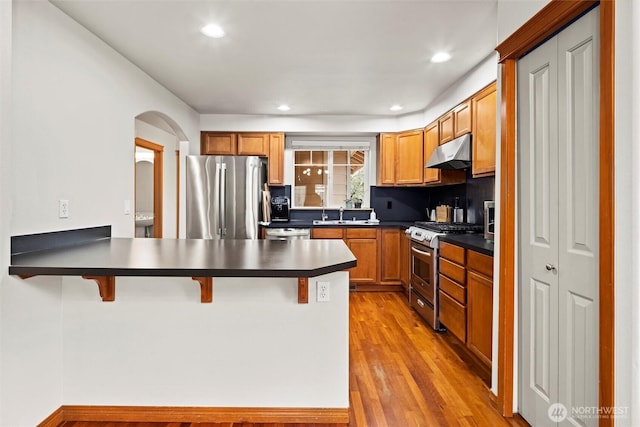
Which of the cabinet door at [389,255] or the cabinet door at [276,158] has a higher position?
the cabinet door at [276,158]

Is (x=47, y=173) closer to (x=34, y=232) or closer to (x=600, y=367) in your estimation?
(x=34, y=232)

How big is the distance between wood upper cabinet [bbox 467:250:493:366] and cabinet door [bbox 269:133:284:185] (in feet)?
9.72

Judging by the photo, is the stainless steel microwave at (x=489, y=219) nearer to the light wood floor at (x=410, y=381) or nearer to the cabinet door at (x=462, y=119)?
the cabinet door at (x=462, y=119)

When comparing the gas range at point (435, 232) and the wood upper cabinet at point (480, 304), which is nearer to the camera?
the wood upper cabinet at point (480, 304)

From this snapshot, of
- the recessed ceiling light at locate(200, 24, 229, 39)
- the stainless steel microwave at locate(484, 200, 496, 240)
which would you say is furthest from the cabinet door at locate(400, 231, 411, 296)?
the recessed ceiling light at locate(200, 24, 229, 39)

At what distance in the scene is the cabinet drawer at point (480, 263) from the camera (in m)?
2.33

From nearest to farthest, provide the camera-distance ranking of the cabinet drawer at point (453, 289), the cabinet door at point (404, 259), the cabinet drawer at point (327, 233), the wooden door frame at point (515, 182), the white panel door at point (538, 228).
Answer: the wooden door frame at point (515, 182)
the white panel door at point (538, 228)
the cabinet drawer at point (453, 289)
the cabinet door at point (404, 259)
the cabinet drawer at point (327, 233)

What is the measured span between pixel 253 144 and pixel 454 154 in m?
2.69

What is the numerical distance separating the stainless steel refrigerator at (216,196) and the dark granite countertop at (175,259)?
1913 mm

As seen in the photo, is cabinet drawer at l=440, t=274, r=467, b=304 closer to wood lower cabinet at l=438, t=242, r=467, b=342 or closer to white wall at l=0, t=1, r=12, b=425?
wood lower cabinet at l=438, t=242, r=467, b=342

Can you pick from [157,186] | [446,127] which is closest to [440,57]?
[446,127]

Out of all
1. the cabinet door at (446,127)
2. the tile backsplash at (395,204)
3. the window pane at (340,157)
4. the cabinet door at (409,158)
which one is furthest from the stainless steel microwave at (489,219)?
the window pane at (340,157)

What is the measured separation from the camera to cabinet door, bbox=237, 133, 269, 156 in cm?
488

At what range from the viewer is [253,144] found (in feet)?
16.1
